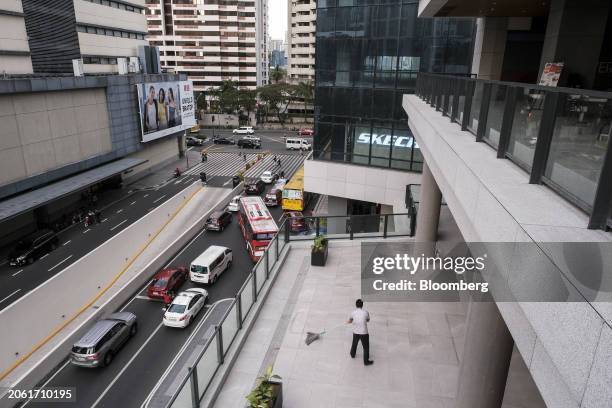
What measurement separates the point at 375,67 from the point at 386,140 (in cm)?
422

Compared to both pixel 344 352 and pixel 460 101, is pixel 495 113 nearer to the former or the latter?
pixel 460 101

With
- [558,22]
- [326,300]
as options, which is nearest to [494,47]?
[558,22]

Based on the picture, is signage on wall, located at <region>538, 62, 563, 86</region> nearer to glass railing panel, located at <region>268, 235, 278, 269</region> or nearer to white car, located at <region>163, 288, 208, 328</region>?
glass railing panel, located at <region>268, 235, 278, 269</region>

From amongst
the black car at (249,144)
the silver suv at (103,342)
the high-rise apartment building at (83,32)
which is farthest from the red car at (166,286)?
the black car at (249,144)

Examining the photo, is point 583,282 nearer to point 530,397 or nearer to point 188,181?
point 530,397

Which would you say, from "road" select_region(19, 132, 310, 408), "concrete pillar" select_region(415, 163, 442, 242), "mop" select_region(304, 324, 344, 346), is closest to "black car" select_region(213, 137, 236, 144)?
"road" select_region(19, 132, 310, 408)

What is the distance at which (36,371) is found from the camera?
1531cm

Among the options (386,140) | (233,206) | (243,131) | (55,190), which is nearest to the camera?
(386,140)

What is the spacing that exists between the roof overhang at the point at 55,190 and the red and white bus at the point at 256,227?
39.3 feet

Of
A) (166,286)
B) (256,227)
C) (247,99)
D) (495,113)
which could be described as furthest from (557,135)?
(247,99)

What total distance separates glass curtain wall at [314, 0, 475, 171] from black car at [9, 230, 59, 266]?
18623mm

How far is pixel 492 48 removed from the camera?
15906 mm

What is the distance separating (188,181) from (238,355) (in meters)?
36.8

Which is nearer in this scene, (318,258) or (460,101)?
(460,101)
